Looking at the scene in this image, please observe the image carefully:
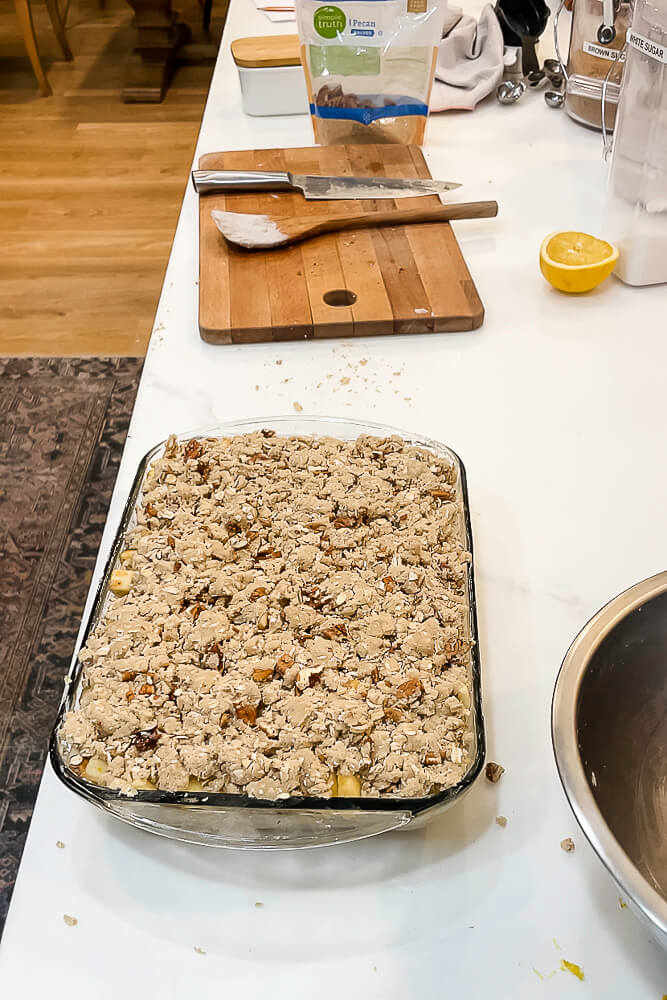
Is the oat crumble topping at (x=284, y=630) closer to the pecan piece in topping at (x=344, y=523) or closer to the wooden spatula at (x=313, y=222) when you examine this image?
the pecan piece in topping at (x=344, y=523)

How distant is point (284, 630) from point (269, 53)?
1.17 metres

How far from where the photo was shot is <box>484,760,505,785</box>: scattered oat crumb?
0.57m

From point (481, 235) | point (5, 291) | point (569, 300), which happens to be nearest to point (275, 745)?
point (569, 300)

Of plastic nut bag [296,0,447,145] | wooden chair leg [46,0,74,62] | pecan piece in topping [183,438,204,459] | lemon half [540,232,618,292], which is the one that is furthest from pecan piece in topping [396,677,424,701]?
wooden chair leg [46,0,74,62]

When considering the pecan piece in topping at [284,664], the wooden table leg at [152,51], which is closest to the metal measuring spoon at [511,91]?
the pecan piece in topping at [284,664]

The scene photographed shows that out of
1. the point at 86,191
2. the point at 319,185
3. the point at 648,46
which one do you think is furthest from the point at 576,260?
the point at 86,191

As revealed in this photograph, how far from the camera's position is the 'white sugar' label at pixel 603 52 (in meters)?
1.20

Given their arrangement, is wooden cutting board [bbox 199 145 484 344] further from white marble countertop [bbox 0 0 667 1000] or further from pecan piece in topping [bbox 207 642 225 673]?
pecan piece in topping [bbox 207 642 225 673]

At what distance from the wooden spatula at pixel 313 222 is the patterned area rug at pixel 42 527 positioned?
0.81 m

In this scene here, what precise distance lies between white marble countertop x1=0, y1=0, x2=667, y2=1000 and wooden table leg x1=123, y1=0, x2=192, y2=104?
260cm

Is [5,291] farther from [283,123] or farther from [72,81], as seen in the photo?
[72,81]

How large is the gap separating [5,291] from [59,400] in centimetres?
60

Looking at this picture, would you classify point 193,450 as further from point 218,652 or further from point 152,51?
point 152,51

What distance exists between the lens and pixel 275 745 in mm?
505
